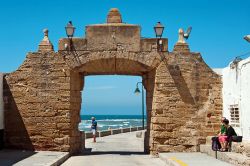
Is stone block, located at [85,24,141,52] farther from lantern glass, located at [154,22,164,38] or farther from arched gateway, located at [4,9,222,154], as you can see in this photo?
lantern glass, located at [154,22,164,38]

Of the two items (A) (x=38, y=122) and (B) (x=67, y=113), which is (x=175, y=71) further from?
(A) (x=38, y=122)

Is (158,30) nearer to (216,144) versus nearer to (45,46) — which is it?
(45,46)

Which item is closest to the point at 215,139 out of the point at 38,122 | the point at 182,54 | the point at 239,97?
the point at 239,97

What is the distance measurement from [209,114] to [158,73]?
240 cm

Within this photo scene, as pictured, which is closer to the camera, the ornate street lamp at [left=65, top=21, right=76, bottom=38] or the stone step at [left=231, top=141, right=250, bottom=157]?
the stone step at [left=231, top=141, right=250, bottom=157]

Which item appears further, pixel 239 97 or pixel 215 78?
pixel 215 78

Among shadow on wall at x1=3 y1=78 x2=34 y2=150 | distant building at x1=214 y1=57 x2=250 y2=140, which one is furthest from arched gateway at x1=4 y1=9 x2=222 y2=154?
distant building at x1=214 y1=57 x2=250 y2=140

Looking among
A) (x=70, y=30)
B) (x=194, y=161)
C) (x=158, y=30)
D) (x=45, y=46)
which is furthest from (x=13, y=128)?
(x=194, y=161)

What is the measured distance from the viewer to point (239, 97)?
15.3m

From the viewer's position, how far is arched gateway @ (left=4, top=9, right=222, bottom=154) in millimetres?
16984

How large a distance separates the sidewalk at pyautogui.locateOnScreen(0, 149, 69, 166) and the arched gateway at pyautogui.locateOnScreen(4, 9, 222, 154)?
989 millimetres

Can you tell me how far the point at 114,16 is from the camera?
57.8ft

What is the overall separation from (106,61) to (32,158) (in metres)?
4.88

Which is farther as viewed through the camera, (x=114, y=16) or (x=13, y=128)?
(x=114, y=16)
